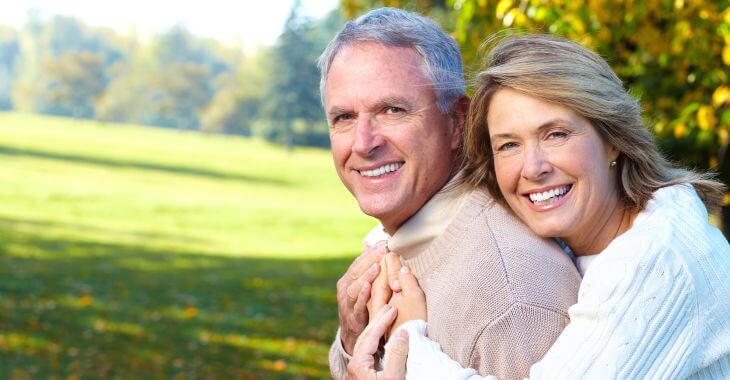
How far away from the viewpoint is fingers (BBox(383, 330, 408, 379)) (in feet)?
8.28

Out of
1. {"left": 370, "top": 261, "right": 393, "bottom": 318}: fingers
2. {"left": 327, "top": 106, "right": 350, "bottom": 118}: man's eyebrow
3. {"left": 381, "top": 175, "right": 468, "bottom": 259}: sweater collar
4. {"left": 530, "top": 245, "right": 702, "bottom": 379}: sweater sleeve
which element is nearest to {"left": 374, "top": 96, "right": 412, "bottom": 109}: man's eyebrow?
{"left": 327, "top": 106, "right": 350, "bottom": 118}: man's eyebrow

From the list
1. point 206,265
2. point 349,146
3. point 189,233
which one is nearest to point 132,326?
point 206,265

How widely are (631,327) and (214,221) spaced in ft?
92.3

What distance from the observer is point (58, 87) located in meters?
87.1

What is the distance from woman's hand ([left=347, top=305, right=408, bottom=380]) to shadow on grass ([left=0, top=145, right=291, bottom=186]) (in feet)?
142

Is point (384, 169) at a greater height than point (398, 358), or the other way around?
point (384, 169)

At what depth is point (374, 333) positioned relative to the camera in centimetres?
271

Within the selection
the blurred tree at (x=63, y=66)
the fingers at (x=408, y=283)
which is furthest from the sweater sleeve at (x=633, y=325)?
the blurred tree at (x=63, y=66)

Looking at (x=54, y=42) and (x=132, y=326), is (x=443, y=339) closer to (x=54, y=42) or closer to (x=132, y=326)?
(x=132, y=326)

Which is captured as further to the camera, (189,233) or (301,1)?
(301,1)

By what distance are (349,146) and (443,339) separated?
0.71 m

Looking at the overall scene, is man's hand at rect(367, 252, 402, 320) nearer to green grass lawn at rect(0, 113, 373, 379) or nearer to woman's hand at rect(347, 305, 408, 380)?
woman's hand at rect(347, 305, 408, 380)

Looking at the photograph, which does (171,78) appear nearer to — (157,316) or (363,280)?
(157,316)

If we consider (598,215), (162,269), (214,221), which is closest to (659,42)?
(598,215)
